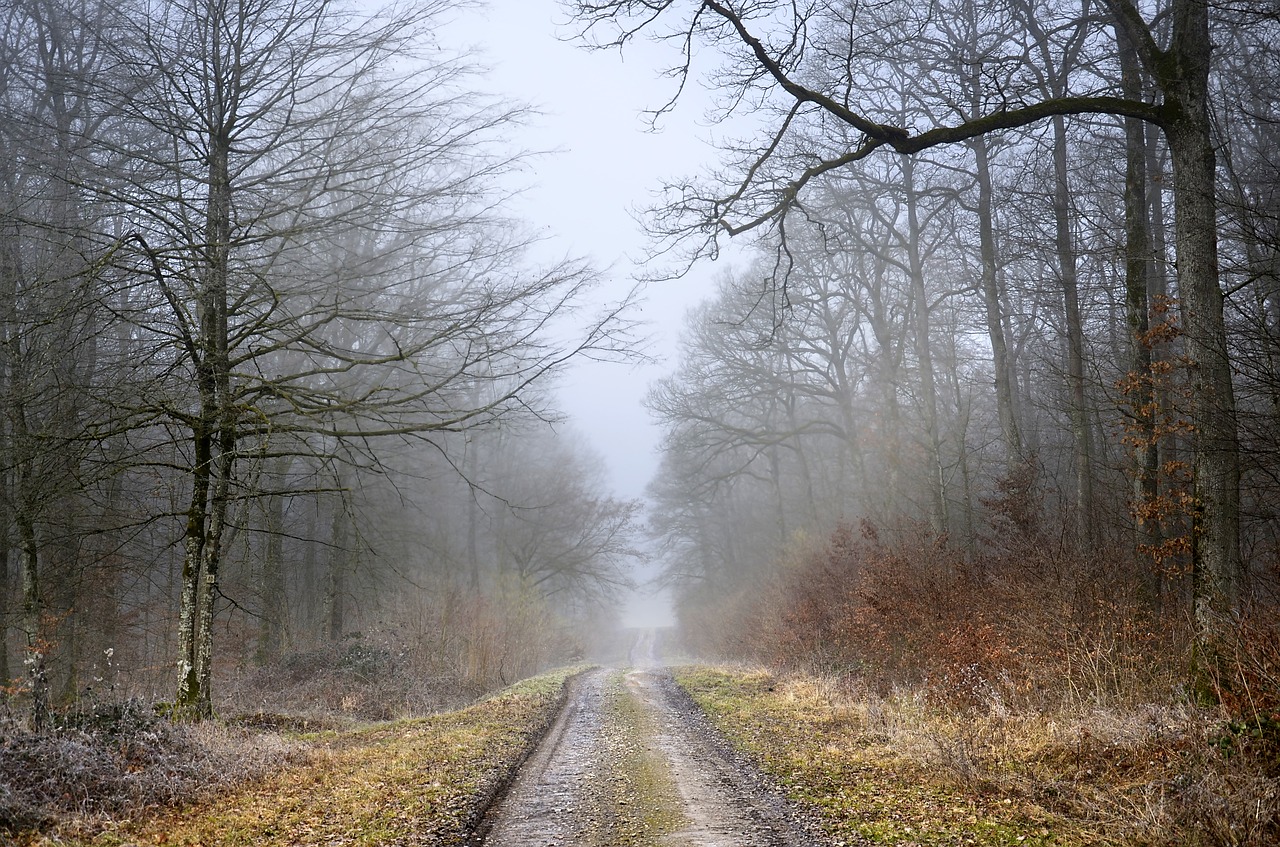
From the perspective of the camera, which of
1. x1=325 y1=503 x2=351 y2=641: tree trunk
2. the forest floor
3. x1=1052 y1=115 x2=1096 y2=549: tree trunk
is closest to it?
the forest floor

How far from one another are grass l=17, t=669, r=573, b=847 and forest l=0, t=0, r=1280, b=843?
2.06 m

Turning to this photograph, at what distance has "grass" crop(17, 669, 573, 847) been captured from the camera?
5164 millimetres

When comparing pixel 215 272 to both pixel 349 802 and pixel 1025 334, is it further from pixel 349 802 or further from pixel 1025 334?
pixel 1025 334

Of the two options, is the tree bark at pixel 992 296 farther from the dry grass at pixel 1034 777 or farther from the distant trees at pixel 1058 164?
the dry grass at pixel 1034 777

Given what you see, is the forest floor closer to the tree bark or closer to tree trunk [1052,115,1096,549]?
tree trunk [1052,115,1096,549]

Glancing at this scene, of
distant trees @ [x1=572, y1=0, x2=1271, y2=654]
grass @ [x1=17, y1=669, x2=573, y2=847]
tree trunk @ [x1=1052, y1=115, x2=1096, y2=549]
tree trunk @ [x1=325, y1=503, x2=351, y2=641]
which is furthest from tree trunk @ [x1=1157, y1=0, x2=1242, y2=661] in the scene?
tree trunk @ [x1=325, y1=503, x2=351, y2=641]

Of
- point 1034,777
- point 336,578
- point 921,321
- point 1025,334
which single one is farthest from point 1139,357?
point 336,578

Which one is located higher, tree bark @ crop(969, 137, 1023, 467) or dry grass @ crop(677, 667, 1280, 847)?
tree bark @ crop(969, 137, 1023, 467)

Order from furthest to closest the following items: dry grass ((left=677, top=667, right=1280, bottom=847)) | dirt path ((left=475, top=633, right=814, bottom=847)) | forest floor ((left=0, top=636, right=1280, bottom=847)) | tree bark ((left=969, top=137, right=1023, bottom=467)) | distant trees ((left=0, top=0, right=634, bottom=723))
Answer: tree bark ((left=969, top=137, right=1023, bottom=467))
distant trees ((left=0, top=0, right=634, bottom=723))
dirt path ((left=475, top=633, right=814, bottom=847))
forest floor ((left=0, top=636, right=1280, bottom=847))
dry grass ((left=677, top=667, right=1280, bottom=847))

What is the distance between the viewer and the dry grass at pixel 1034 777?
4.25m

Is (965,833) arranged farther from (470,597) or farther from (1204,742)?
(470,597)

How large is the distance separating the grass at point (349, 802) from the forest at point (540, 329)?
2.06 m

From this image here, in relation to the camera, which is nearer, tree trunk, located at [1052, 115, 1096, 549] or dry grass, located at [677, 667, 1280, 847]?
dry grass, located at [677, 667, 1280, 847]

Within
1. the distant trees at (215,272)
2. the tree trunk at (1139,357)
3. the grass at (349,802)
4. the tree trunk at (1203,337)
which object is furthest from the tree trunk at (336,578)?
the tree trunk at (1203,337)
